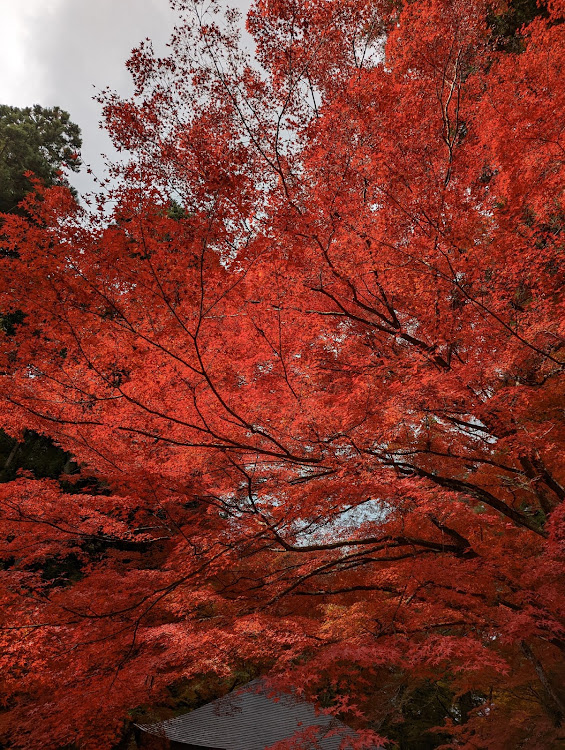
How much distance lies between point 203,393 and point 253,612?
3.33 m

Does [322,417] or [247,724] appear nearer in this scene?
[322,417]

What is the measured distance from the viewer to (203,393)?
20.5 feet

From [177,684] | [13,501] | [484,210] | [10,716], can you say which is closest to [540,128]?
[484,210]

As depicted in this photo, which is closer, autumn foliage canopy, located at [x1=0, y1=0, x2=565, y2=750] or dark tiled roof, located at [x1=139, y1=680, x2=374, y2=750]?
autumn foliage canopy, located at [x1=0, y1=0, x2=565, y2=750]

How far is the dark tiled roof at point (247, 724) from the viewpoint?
9.16 metres

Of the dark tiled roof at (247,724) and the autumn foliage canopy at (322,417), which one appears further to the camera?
the dark tiled roof at (247,724)

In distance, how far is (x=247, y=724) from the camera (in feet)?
31.7

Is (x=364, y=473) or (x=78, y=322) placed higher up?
(x=78, y=322)

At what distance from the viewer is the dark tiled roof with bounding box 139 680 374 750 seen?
9156 millimetres

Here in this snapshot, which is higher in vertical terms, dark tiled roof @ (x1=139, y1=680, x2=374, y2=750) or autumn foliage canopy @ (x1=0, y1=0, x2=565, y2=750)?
autumn foliage canopy @ (x1=0, y1=0, x2=565, y2=750)

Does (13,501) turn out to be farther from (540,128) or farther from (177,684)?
(540,128)

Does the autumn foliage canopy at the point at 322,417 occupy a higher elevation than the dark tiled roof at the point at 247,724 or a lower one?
higher

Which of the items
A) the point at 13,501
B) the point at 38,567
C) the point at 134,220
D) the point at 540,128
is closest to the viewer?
the point at 134,220

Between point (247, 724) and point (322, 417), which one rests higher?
point (322, 417)
